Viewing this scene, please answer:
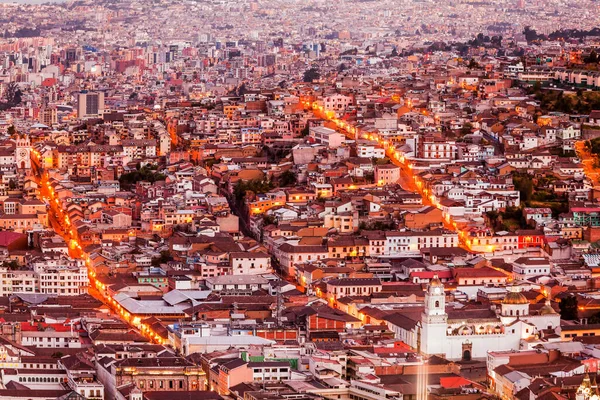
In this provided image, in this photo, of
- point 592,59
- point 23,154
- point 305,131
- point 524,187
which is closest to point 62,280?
point 524,187

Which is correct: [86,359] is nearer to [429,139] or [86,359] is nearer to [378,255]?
[378,255]

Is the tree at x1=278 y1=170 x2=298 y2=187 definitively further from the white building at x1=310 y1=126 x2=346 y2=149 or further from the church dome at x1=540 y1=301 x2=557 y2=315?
the church dome at x1=540 y1=301 x2=557 y2=315

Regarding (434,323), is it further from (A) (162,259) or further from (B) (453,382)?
(A) (162,259)

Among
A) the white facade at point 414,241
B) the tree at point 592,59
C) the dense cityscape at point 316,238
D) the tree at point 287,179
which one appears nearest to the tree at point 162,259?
the dense cityscape at point 316,238

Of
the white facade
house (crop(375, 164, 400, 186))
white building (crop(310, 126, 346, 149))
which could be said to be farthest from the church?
white building (crop(310, 126, 346, 149))

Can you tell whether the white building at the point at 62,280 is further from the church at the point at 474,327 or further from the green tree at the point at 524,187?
the green tree at the point at 524,187

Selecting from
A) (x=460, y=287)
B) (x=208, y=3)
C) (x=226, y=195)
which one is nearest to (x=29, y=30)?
(x=208, y=3)
